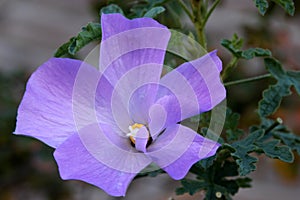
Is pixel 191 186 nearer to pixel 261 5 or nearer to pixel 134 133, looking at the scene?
pixel 134 133

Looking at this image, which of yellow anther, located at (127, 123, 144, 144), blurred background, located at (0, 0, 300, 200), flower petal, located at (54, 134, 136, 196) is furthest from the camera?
blurred background, located at (0, 0, 300, 200)

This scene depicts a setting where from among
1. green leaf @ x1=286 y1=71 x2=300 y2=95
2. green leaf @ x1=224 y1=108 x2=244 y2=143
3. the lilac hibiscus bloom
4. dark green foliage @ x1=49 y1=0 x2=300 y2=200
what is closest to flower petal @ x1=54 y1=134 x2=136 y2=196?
the lilac hibiscus bloom

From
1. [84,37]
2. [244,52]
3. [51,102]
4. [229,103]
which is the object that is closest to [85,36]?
[84,37]

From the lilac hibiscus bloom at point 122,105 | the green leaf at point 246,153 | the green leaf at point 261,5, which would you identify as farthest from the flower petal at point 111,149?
the green leaf at point 261,5

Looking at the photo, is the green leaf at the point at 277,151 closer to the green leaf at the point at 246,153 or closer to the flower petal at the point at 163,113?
the green leaf at the point at 246,153

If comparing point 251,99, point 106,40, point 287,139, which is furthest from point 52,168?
point 106,40

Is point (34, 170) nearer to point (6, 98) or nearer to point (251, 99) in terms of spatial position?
point (6, 98)

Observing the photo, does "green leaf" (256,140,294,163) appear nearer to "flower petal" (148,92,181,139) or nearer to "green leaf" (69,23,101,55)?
"flower petal" (148,92,181,139)
